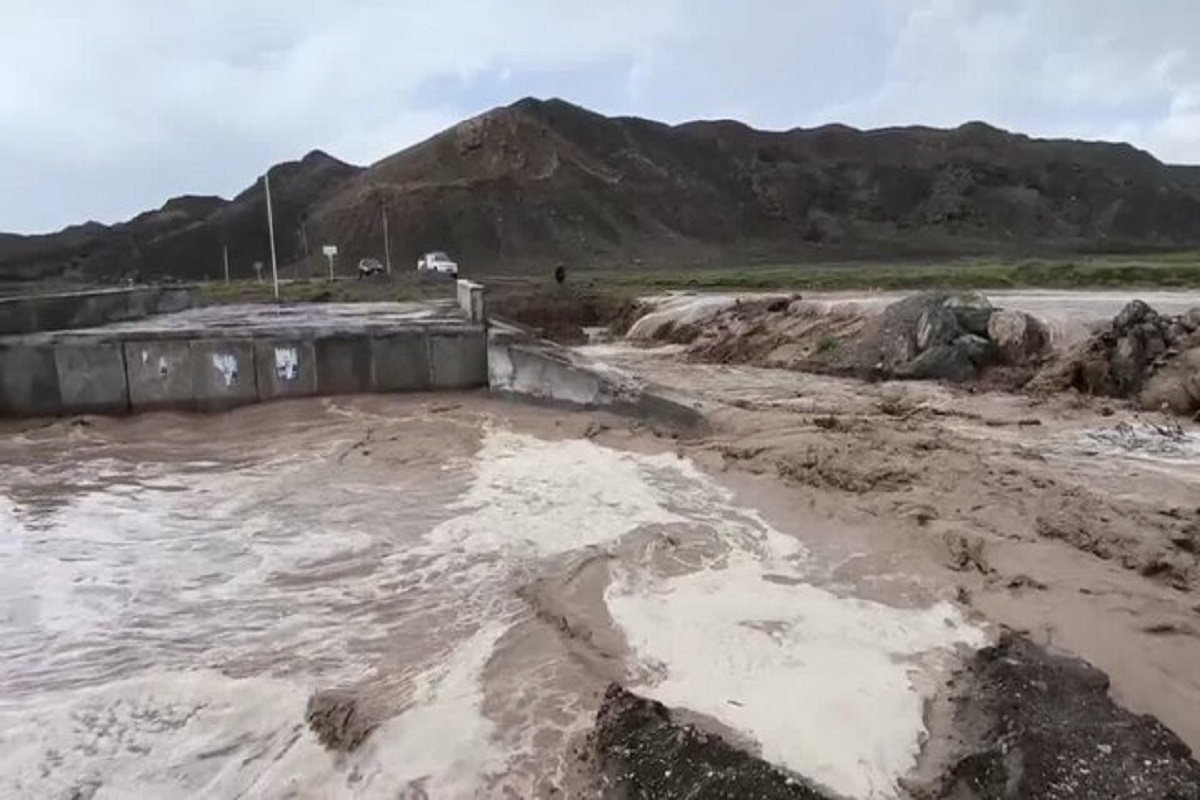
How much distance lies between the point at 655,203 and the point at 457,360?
63.2 meters

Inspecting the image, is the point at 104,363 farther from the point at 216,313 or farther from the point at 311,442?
the point at 216,313

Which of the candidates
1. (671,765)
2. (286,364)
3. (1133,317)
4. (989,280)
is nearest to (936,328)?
(1133,317)

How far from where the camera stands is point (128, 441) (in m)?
11.5

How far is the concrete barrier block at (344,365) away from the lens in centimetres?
1287

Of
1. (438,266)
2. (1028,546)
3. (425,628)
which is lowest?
(425,628)

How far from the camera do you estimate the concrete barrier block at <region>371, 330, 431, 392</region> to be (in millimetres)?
13055

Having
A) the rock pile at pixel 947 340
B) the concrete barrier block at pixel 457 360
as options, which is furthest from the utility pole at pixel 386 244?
the concrete barrier block at pixel 457 360

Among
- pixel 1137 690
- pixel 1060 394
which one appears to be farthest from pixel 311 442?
pixel 1060 394

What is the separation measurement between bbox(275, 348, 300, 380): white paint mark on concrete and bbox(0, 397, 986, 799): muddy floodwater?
2.90 meters

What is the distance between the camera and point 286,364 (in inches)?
502

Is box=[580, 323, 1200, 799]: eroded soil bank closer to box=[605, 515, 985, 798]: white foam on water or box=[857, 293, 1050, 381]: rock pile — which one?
box=[605, 515, 985, 798]: white foam on water

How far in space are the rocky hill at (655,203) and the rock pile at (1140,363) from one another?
153 feet

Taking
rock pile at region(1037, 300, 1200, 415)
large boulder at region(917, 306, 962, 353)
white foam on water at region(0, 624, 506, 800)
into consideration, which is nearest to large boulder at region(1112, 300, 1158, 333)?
rock pile at region(1037, 300, 1200, 415)

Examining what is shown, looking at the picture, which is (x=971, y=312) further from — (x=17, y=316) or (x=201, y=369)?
(x=17, y=316)
